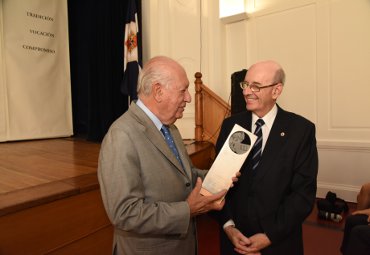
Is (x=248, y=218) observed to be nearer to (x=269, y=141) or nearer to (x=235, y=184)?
(x=235, y=184)

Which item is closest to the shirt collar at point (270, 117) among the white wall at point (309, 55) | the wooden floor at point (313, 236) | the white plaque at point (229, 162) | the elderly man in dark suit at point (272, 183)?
the elderly man in dark suit at point (272, 183)

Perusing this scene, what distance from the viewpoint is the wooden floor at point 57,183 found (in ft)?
5.21

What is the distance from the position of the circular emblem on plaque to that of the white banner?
410cm

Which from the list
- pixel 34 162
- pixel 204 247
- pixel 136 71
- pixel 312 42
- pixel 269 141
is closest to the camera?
pixel 269 141

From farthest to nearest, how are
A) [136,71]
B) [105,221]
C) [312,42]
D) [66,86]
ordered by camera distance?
1. [66,86]
2. [136,71]
3. [312,42]
4. [105,221]

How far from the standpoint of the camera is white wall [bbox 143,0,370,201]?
11.4ft

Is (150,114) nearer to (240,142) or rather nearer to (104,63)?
(240,142)

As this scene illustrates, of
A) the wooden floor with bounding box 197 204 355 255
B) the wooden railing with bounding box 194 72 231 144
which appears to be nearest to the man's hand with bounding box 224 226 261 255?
the wooden floor with bounding box 197 204 355 255

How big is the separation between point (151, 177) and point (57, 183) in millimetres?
1005

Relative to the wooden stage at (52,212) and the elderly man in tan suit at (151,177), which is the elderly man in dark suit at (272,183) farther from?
the wooden stage at (52,212)

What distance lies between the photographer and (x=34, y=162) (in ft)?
9.21

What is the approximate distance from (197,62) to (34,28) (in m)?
2.55

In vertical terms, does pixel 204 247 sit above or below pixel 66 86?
below

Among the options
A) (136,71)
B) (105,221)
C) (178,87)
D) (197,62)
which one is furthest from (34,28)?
(178,87)
